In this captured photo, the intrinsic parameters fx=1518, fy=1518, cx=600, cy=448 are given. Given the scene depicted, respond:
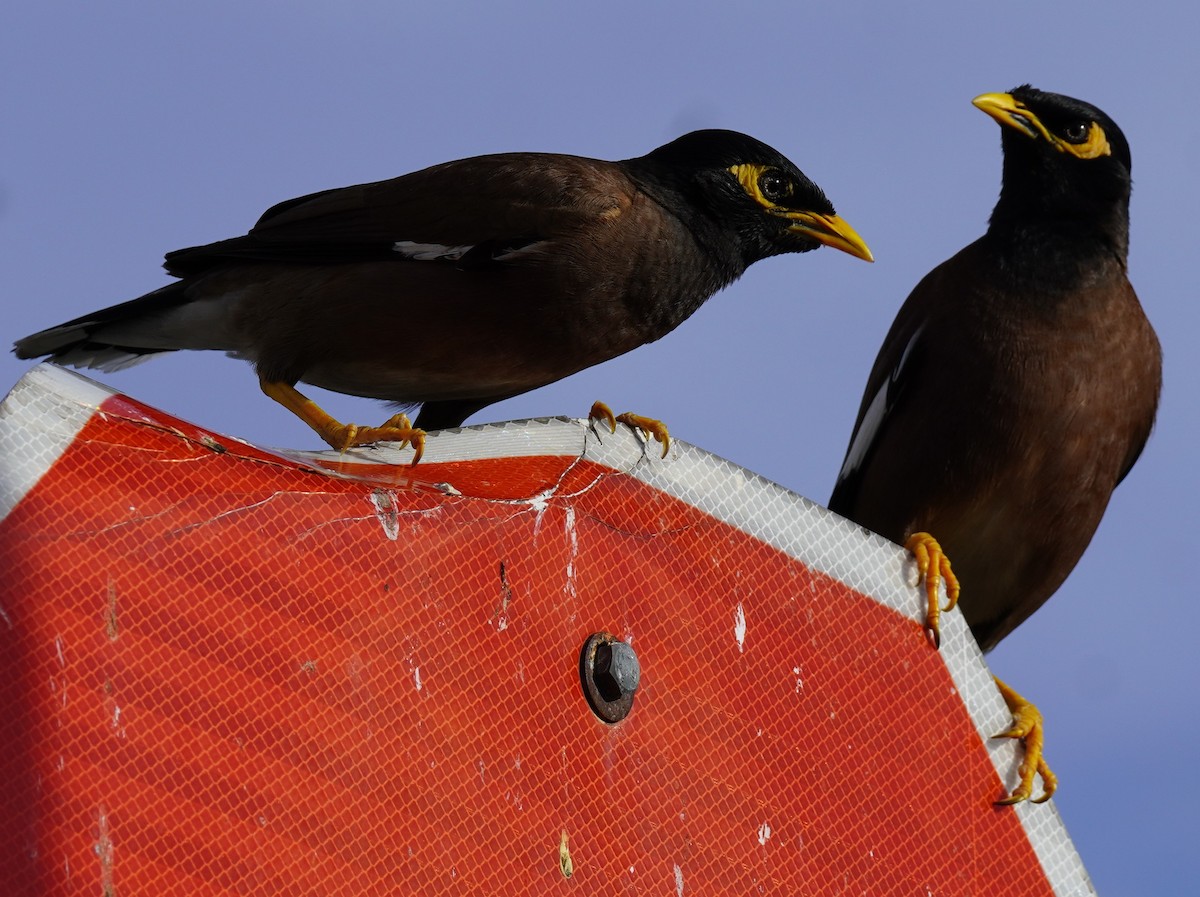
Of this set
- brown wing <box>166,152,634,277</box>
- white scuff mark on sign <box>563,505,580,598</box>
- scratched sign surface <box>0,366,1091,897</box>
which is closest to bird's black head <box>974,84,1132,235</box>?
brown wing <box>166,152,634,277</box>

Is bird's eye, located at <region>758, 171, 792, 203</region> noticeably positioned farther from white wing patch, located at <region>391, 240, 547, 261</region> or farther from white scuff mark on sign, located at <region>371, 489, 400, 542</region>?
white scuff mark on sign, located at <region>371, 489, 400, 542</region>

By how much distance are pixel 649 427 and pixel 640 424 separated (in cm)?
9

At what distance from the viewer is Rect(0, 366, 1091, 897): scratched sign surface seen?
1.37 metres

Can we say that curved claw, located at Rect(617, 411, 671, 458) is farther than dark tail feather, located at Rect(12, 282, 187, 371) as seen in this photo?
No

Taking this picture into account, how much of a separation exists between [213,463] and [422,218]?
2176 mm

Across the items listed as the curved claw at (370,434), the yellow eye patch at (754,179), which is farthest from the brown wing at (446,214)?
the curved claw at (370,434)

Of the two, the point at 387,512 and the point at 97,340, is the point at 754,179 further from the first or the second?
the point at 387,512

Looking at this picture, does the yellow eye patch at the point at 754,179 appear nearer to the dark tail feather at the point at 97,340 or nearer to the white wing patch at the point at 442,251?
the white wing patch at the point at 442,251

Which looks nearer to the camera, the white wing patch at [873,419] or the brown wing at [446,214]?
the brown wing at [446,214]

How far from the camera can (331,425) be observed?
3.02m

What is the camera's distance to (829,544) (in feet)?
6.53

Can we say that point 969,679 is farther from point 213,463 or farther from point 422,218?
point 422,218

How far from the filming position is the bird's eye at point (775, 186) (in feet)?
12.7

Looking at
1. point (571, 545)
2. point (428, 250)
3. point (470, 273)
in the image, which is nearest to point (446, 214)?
point (428, 250)
